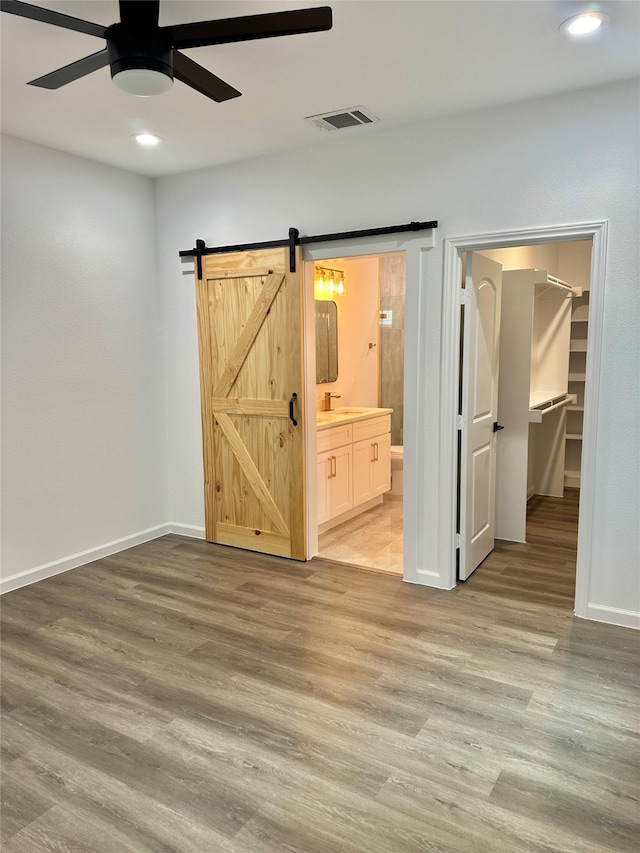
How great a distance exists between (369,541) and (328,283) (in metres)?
2.64

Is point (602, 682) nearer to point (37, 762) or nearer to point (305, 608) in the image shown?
point (305, 608)

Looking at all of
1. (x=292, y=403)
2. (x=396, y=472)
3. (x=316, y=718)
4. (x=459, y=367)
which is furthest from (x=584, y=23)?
(x=396, y=472)

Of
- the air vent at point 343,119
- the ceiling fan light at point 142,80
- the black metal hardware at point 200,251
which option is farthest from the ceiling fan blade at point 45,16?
the black metal hardware at point 200,251

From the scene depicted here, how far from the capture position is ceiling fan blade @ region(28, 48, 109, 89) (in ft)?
7.00

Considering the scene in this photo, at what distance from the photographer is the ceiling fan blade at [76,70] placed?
7.00 feet

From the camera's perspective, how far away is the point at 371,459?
5594 mm

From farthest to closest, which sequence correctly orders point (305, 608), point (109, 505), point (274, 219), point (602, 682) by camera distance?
point (109, 505)
point (274, 219)
point (305, 608)
point (602, 682)

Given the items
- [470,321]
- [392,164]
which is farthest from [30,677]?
[392,164]

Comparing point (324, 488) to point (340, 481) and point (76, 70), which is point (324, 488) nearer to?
point (340, 481)

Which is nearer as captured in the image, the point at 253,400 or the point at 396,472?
the point at 253,400

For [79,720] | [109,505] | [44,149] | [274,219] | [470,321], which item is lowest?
[79,720]

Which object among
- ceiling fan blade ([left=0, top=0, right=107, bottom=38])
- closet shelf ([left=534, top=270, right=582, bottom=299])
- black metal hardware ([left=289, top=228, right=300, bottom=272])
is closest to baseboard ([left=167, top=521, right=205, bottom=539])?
black metal hardware ([left=289, top=228, right=300, bottom=272])

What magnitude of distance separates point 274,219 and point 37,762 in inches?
133

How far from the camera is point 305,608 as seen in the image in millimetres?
→ 3539
